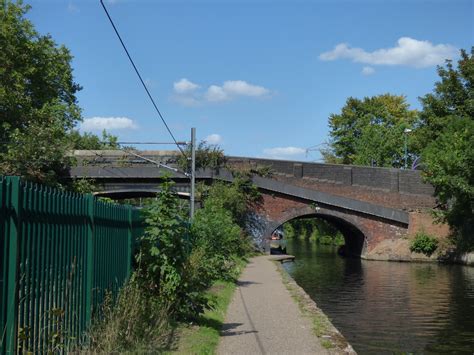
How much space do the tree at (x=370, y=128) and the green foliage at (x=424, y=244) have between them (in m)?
22.3

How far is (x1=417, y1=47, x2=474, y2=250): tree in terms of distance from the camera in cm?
2789

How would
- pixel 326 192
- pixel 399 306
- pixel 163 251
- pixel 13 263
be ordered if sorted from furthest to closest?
pixel 326 192 → pixel 399 306 → pixel 163 251 → pixel 13 263

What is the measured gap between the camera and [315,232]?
70.4 metres

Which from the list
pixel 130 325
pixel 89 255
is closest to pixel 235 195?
pixel 130 325

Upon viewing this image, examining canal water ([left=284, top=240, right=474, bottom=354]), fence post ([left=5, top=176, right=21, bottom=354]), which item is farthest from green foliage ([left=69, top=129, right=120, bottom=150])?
fence post ([left=5, top=176, right=21, bottom=354])

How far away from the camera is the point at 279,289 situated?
15.6 metres

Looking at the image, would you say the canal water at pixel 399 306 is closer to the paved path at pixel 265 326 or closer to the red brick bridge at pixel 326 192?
the paved path at pixel 265 326

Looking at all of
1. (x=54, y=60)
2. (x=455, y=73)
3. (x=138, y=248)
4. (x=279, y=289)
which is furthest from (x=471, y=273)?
(x=54, y=60)

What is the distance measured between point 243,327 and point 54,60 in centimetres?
3186

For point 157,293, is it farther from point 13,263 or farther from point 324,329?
point 13,263

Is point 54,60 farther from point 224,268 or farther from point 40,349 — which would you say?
point 40,349

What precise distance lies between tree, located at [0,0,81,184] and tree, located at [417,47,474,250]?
21.1 m

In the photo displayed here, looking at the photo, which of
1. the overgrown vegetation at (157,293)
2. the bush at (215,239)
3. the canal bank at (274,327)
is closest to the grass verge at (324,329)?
the canal bank at (274,327)

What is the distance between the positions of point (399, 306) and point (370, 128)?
141 feet
